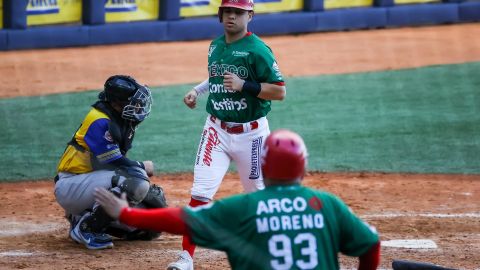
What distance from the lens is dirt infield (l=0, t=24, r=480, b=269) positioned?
259 inches

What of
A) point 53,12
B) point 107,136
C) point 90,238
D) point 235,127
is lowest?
point 90,238

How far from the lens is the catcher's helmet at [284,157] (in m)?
3.84

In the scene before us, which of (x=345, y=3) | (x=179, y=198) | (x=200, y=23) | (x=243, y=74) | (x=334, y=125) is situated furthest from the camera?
(x=345, y=3)

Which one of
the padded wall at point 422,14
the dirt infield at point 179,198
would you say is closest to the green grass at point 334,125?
the dirt infield at point 179,198

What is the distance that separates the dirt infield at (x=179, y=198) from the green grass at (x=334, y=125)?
549 mm

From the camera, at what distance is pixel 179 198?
8461mm

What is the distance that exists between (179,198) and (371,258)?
179 inches

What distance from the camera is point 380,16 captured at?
19.7 m

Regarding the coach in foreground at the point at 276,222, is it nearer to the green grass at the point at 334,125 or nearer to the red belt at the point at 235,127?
the red belt at the point at 235,127

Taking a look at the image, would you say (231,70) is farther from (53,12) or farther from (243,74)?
(53,12)

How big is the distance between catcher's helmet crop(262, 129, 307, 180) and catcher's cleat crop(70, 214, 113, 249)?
3129mm

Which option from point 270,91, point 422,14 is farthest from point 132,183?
point 422,14

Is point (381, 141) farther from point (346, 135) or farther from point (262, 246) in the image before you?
point (262, 246)

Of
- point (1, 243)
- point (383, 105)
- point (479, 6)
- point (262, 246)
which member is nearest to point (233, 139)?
point (1, 243)
